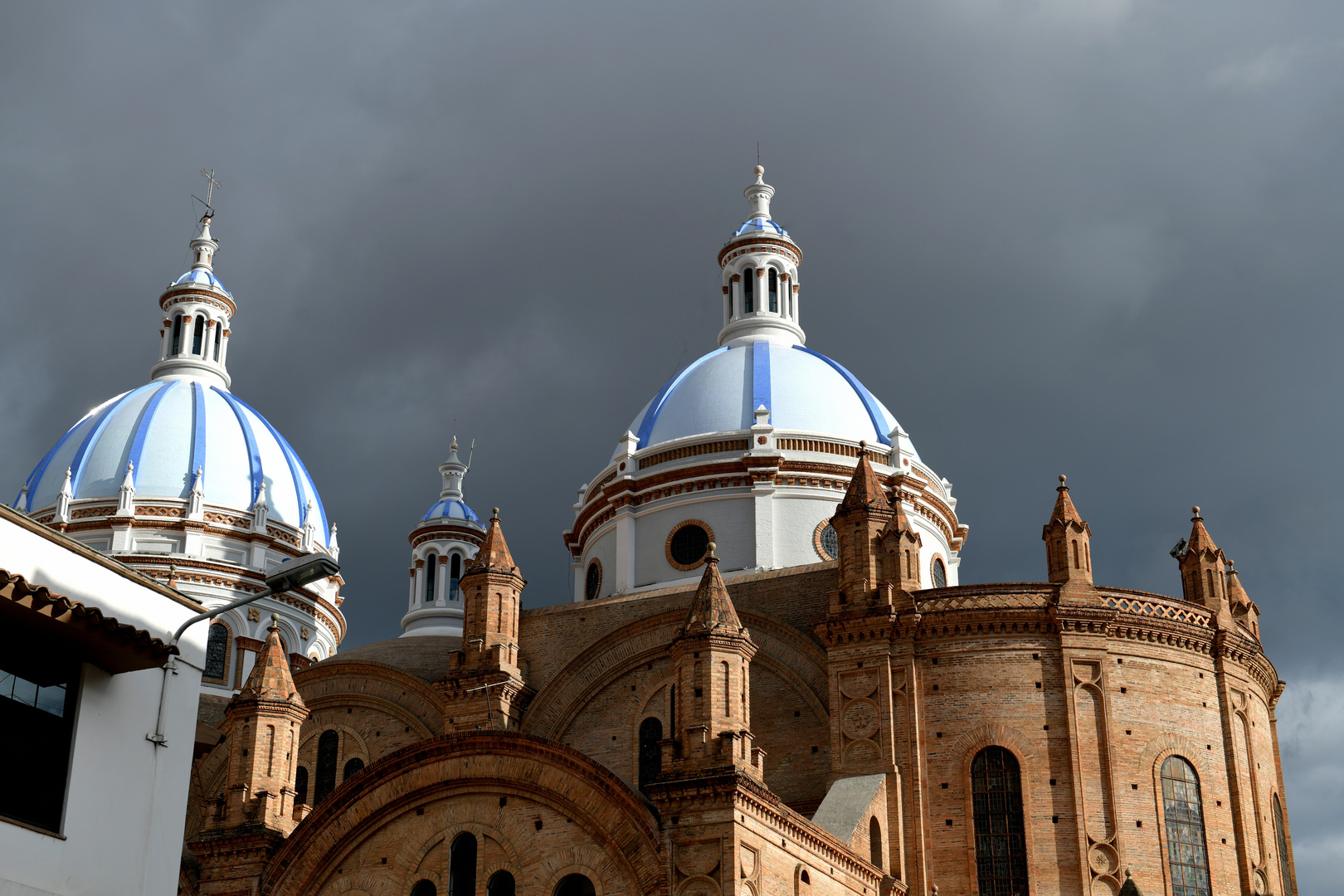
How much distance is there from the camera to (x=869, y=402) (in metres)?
48.4

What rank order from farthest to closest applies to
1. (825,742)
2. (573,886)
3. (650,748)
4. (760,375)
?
1. (760,375)
2. (650,748)
3. (825,742)
4. (573,886)

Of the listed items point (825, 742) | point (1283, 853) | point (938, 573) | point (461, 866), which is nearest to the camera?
point (461, 866)

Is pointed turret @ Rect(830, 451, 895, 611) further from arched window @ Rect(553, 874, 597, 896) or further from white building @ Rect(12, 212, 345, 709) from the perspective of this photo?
white building @ Rect(12, 212, 345, 709)

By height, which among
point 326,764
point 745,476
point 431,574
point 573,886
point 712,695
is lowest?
point 573,886

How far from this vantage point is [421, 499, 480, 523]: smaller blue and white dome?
197 ft

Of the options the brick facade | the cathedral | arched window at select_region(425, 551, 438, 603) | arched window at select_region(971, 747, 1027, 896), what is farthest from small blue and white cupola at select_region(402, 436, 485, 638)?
arched window at select_region(971, 747, 1027, 896)

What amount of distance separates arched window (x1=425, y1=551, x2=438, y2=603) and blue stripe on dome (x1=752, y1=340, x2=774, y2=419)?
16.0 m

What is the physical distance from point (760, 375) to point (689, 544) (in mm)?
6107

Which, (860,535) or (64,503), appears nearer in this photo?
(860,535)

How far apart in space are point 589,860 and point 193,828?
54.7 feet

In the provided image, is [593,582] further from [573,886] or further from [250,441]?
[250,441]

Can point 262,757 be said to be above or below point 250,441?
below

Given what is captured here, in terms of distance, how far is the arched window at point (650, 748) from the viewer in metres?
37.2

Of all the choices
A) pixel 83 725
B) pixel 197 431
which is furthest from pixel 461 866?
pixel 197 431
